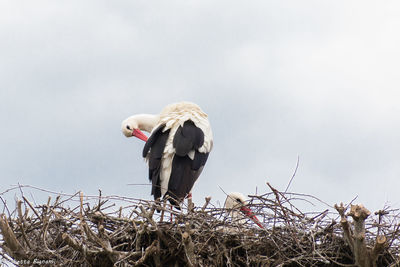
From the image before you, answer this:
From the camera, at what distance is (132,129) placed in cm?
800

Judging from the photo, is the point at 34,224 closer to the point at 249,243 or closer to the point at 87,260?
the point at 87,260

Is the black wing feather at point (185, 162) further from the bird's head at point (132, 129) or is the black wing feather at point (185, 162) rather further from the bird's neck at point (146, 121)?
the bird's head at point (132, 129)

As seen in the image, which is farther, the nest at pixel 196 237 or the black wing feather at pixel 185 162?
the black wing feather at pixel 185 162

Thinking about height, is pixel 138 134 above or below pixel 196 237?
above

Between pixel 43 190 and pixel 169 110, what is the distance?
2.58 m

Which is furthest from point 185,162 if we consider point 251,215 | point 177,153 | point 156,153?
point 251,215

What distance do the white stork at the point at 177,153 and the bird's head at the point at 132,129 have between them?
1.22 m

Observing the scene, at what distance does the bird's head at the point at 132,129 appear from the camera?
7992 millimetres

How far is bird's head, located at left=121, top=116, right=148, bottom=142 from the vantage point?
7.99m

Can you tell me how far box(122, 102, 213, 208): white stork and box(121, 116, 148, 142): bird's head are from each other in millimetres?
1220

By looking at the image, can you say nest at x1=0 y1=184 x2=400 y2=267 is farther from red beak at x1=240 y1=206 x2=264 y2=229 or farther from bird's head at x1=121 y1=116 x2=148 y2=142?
bird's head at x1=121 y1=116 x2=148 y2=142

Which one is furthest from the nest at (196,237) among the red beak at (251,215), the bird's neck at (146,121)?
the bird's neck at (146,121)

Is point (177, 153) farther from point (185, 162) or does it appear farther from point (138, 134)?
point (138, 134)

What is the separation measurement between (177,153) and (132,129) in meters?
1.78
